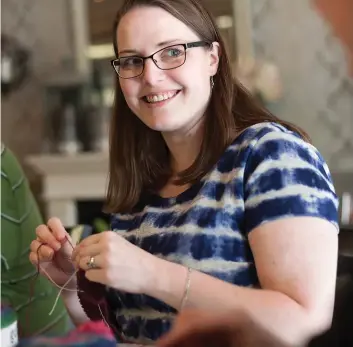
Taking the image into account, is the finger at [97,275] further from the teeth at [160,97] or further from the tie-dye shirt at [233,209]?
the teeth at [160,97]

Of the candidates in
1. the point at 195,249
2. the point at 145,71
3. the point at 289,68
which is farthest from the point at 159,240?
the point at 289,68

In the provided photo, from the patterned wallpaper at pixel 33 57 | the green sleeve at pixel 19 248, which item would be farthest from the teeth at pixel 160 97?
the patterned wallpaper at pixel 33 57

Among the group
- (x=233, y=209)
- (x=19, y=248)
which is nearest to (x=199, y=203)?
(x=233, y=209)

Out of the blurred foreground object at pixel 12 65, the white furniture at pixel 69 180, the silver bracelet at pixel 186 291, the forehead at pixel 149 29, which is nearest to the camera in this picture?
the silver bracelet at pixel 186 291

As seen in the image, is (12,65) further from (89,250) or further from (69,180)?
(89,250)

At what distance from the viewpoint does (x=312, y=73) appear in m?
1.77

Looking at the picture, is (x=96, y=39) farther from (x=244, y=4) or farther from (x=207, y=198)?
(x=207, y=198)

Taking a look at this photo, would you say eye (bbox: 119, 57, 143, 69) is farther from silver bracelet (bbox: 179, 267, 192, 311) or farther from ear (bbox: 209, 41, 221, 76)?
silver bracelet (bbox: 179, 267, 192, 311)

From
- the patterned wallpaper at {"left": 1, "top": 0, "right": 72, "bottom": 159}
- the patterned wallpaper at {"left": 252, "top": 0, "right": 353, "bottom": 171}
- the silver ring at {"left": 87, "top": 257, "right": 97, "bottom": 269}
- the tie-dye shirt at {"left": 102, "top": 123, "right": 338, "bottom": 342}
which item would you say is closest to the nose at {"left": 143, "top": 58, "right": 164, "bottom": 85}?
the tie-dye shirt at {"left": 102, "top": 123, "right": 338, "bottom": 342}

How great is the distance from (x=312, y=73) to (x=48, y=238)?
4.31 feet

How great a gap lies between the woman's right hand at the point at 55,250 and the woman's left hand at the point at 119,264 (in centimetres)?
12

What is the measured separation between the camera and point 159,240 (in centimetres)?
63

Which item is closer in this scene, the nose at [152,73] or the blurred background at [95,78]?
the nose at [152,73]

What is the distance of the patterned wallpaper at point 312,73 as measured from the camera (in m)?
1.75
